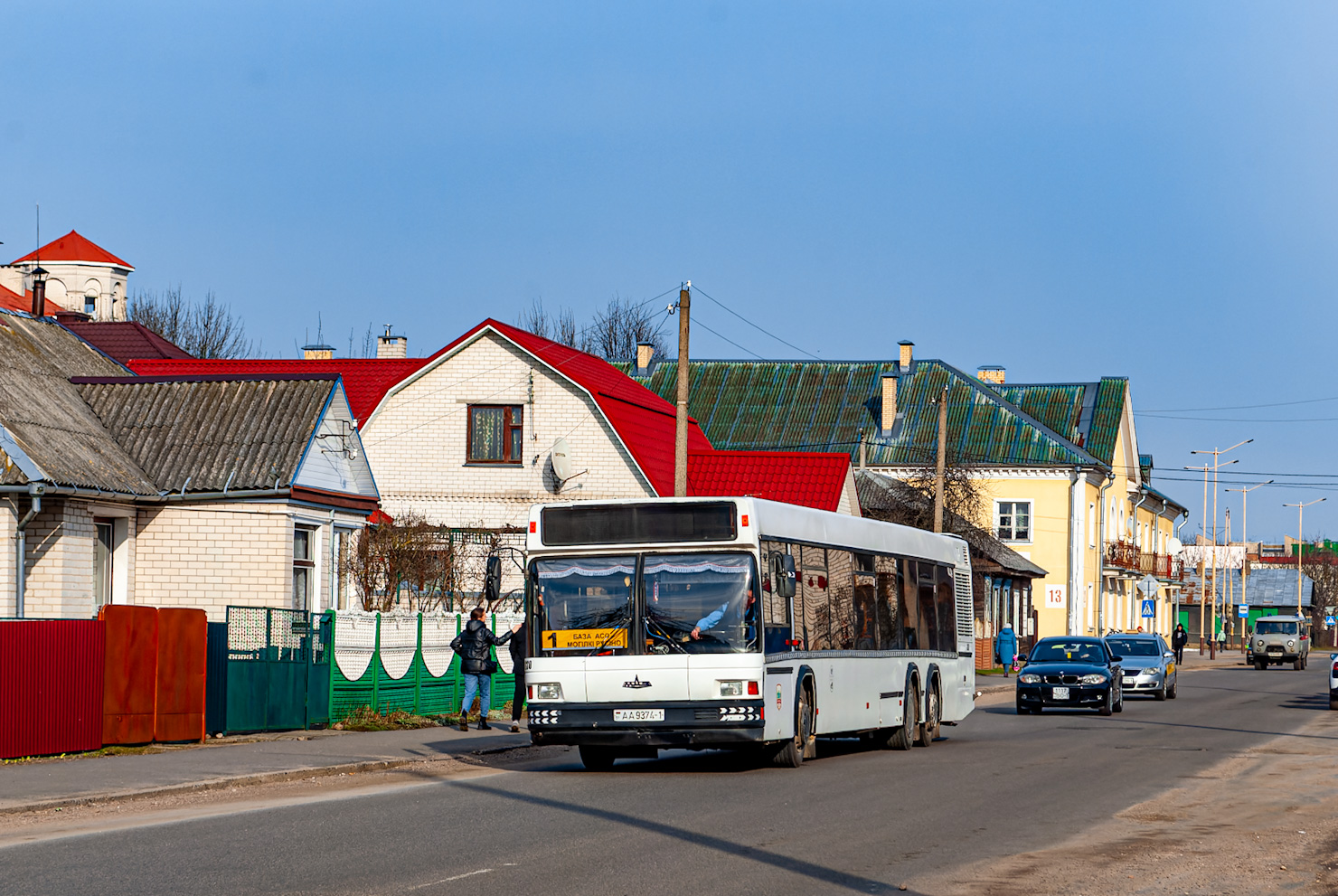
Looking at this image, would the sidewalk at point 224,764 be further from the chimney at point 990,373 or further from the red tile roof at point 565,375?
the chimney at point 990,373

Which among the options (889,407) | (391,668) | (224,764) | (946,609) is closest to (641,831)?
(224,764)

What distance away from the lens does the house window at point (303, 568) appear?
25672 mm

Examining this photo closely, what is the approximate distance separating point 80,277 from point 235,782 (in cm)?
7576

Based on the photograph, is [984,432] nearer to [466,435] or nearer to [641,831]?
[466,435]

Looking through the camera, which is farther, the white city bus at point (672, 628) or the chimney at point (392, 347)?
the chimney at point (392, 347)

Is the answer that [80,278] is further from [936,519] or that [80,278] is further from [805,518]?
[805,518]

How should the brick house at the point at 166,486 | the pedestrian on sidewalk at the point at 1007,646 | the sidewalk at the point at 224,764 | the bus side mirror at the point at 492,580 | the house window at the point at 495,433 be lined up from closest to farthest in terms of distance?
1. the sidewalk at the point at 224,764
2. the bus side mirror at the point at 492,580
3. the brick house at the point at 166,486
4. the house window at the point at 495,433
5. the pedestrian on sidewalk at the point at 1007,646

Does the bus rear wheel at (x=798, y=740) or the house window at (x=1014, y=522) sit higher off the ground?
the house window at (x=1014, y=522)

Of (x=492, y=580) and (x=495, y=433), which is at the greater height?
(x=495, y=433)

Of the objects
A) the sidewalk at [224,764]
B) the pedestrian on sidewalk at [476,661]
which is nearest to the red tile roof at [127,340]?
the pedestrian on sidewalk at [476,661]

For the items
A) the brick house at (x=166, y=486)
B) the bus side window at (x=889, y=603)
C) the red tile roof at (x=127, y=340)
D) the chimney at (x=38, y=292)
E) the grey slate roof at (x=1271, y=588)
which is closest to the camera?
the bus side window at (x=889, y=603)

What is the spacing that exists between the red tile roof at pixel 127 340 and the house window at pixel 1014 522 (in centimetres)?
3094

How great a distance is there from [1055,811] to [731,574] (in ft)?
14.0

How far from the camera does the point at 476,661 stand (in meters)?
23.3
